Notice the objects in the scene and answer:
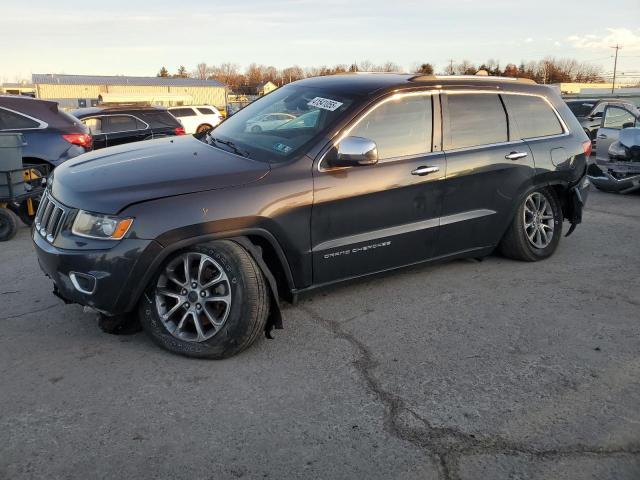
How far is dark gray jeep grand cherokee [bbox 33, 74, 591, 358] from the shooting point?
3.41 m

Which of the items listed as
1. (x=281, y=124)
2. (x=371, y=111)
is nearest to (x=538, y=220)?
(x=371, y=111)

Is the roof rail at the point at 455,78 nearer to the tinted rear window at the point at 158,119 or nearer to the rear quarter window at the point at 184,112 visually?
the tinted rear window at the point at 158,119

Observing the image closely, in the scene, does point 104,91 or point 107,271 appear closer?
point 107,271

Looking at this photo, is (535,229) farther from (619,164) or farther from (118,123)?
(118,123)

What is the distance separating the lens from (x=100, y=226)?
133 inches

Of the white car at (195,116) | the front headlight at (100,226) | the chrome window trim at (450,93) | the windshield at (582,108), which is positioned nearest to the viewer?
the front headlight at (100,226)

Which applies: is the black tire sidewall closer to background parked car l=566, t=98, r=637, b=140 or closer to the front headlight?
the front headlight

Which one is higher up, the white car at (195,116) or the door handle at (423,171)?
the door handle at (423,171)

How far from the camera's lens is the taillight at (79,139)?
7977mm

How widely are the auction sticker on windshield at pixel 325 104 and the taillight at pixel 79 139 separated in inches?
193

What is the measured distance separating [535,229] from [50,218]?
4.17 m

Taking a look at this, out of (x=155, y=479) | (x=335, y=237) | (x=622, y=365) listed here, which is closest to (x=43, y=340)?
(x=155, y=479)

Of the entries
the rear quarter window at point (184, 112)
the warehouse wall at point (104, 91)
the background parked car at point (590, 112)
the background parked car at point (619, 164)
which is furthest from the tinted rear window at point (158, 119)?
the warehouse wall at point (104, 91)

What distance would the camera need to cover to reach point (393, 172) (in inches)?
166
